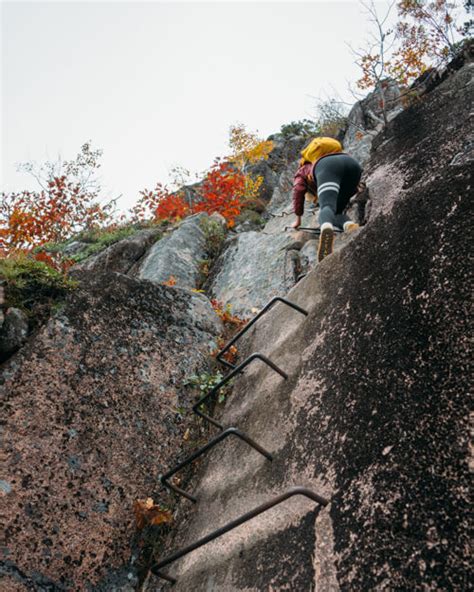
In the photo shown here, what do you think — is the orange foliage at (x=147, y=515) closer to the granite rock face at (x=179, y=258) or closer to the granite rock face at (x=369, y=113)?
the granite rock face at (x=179, y=258)

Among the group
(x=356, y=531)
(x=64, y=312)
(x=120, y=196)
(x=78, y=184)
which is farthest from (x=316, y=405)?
(x=78, y=184)

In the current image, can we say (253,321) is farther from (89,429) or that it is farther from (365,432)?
(365,432)

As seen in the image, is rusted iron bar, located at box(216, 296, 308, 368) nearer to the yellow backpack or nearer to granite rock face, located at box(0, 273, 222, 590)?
granite rock face, located at box(0, 273, 222, 590)

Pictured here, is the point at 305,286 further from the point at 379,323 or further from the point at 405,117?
the point at 405,117

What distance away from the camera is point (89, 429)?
325 cm

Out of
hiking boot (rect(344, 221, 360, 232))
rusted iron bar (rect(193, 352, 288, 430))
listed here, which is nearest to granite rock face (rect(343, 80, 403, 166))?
hiking boot (rect(344, 221, 360, 232))

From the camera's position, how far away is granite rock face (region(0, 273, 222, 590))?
Answer: 271 cm

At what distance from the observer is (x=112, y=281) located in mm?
4359

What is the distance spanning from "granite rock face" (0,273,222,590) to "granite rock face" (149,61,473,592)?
1.44ft

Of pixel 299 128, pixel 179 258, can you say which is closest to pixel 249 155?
pixel 299 128

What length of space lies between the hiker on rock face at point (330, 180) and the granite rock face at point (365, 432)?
1.01 m

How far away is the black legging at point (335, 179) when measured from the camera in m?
4.92

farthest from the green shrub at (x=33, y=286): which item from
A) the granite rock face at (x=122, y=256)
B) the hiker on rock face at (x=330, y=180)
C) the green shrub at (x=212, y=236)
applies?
the granite rock face at (x=122, y=256)

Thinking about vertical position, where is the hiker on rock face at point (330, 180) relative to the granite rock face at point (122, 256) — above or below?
below
